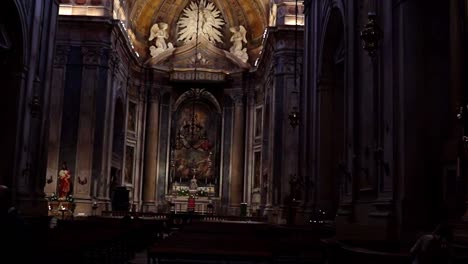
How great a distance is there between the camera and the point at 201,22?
34.2 meters

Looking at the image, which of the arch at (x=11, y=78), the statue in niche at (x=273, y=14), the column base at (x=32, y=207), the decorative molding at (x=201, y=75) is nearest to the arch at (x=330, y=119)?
the column base at (x=32, y=207)

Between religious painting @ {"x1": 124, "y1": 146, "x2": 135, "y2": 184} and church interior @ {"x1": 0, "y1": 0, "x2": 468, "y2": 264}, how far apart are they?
0.36 m

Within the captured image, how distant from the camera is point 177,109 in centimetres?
3462

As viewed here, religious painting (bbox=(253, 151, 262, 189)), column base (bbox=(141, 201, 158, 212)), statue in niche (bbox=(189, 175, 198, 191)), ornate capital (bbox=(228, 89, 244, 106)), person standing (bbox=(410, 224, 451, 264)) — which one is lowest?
person standing (bbox=(410, 224, 451, 264))

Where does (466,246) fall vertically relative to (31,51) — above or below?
below

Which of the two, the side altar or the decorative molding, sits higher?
the decorative molding

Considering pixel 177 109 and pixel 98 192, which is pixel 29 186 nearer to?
pixel 98 192

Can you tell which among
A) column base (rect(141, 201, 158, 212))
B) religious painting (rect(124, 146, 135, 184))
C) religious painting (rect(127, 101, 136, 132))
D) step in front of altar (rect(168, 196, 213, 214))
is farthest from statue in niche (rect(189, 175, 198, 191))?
religious painting (rect(127, 101, 136, 132))

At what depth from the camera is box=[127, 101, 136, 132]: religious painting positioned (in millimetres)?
31625

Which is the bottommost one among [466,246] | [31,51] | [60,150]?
[466,246]

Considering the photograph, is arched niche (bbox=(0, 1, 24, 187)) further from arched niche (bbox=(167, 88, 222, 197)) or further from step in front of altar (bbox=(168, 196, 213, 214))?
arched niche (bbox=(167, 88, 222, 197))

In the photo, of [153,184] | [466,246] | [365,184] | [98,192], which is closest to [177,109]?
[153,184]

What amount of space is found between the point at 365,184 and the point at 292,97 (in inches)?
527

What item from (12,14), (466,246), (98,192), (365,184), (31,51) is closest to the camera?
(466,246)
